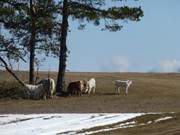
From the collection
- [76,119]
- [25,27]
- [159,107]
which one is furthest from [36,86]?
[76,119]

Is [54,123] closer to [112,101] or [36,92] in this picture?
[112,101]

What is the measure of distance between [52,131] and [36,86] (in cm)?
1797

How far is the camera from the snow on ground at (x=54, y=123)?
26.9m

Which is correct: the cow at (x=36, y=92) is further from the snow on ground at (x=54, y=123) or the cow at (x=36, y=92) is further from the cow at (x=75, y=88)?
the snow on ground at (x=54, y=123)

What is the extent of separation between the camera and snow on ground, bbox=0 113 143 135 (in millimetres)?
26922

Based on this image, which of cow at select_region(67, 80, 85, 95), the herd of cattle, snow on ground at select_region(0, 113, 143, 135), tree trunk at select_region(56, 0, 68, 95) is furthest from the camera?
tree trunk at select_region(56, 0, 68, 95)

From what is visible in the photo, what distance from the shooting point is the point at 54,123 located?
2847cm

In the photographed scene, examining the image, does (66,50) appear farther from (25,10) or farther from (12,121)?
(12,121)

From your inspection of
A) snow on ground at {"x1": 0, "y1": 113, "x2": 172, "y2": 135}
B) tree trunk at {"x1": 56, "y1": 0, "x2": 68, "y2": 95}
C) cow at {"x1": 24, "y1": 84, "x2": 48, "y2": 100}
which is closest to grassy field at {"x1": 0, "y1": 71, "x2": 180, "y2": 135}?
cow at {"x1": 24, "y1": 84, "x2": 48, "y2": 100}

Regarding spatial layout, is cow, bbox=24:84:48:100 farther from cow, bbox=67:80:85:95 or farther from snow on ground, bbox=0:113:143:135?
snow on ground, bbox=0:113:143:135

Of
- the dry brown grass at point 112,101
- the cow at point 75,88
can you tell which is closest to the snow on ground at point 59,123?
the dry brown grass at point 112,101

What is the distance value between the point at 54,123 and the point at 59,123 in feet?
0.86

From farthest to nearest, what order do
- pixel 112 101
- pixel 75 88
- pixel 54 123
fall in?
pixel 75 88, pixel 112 101, pixel 54 123

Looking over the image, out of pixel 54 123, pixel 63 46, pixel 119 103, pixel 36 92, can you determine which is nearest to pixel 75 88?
pixel 36 92
